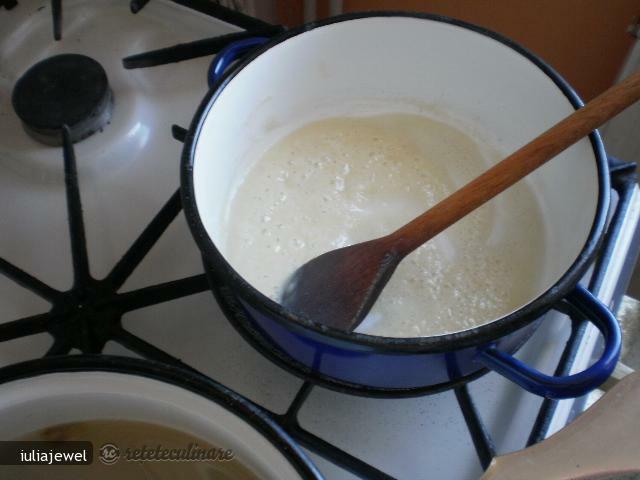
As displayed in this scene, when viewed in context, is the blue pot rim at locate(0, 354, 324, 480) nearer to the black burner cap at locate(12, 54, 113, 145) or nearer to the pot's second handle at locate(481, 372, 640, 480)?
the pot's second handle at locate(481, 372, 640, 480)

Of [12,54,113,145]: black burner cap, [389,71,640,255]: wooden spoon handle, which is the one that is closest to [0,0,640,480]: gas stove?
[12,54,113,145]: black burner cap

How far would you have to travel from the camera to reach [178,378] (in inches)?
12.5

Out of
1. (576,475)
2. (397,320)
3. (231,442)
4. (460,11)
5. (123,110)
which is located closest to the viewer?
(576,475)

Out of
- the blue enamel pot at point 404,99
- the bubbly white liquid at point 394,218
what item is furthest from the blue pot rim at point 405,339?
the bubbly white liquid at point 394,218

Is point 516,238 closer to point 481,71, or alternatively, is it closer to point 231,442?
point 481,71

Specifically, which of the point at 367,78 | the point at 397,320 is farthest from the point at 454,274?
the point at 367,78

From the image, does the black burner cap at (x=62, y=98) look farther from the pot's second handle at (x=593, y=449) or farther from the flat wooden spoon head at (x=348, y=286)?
the pot's second handle at (x=593, y=449)

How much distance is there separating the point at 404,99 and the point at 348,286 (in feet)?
0.75

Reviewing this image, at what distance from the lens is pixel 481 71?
0.50 metres

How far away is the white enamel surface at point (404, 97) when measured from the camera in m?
0.44

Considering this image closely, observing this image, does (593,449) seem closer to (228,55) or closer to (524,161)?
(524,161)

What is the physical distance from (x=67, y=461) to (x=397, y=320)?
0.70ft

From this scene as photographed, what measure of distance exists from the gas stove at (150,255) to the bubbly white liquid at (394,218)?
0.04 metres

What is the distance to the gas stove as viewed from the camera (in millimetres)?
407
